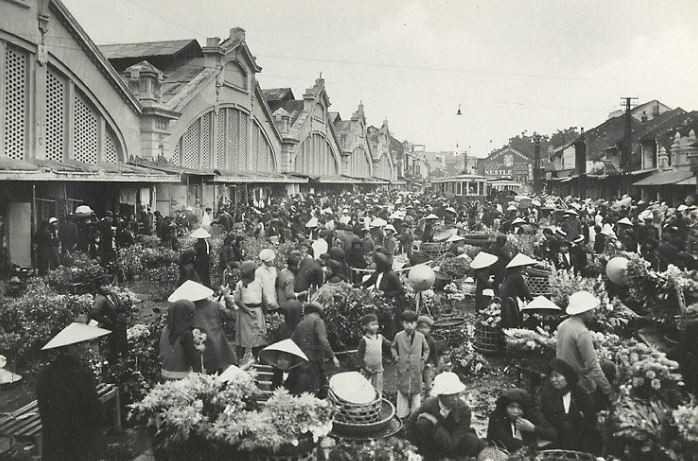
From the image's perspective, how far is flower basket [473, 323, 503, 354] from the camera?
971 cm

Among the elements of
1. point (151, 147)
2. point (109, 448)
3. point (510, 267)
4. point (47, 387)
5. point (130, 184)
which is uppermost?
point (151, 147)

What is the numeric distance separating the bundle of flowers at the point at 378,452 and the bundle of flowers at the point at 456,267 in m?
9.20

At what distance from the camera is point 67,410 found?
4.91 meters

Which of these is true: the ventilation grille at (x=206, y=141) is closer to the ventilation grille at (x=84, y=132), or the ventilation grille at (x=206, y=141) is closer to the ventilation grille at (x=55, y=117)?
the ventilation grille at (x=84, y=132)

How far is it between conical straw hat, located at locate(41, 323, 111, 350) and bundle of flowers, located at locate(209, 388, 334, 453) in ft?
4.86

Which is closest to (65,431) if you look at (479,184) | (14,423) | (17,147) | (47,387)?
(47,387)

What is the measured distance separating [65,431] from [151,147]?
19.5m

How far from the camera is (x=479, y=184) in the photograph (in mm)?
46531

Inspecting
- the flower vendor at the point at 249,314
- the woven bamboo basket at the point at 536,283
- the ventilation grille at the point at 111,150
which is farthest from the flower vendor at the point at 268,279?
the ventilation grille at the point at 111,150

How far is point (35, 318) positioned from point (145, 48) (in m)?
24.2

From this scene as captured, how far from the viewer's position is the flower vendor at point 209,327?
696 cm

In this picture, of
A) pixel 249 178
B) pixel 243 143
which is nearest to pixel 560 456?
pixel 249 178

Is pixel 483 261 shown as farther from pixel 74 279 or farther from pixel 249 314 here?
pixel 74 279

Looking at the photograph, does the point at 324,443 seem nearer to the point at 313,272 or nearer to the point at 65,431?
the point at 65,431
